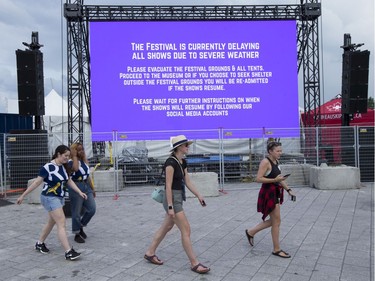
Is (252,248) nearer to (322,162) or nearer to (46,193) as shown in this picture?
(46,193)

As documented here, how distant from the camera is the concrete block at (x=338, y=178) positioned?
11141mm

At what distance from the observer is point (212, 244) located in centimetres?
603

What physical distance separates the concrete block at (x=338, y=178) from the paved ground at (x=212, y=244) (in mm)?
1442

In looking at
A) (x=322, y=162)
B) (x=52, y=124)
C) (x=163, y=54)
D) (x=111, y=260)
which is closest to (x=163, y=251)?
(x=111, y=260)

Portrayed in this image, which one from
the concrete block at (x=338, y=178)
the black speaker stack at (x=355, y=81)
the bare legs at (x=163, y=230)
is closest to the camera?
the bare legs at (x=163, y=230)

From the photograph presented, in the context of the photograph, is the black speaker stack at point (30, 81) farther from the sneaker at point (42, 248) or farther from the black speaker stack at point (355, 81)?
the black speaker stack at point (355, 81)

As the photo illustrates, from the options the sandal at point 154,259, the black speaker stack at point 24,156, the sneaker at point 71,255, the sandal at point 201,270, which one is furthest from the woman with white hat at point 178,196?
the black speaker stack at point 24,156

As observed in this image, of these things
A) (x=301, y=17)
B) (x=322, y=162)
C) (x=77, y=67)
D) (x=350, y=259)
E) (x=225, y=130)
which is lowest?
(x=350, y=259)

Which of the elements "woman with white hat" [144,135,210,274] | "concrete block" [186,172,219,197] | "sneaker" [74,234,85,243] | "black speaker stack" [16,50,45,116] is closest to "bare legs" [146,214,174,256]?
"woman with white hat" [144,135,210,274]

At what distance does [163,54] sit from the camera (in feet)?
45.9

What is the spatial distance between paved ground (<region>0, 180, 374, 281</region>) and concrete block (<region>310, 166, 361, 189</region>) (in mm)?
1442

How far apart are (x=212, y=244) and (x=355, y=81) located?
9.12 meters

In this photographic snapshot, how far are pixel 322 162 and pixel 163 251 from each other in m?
7.82

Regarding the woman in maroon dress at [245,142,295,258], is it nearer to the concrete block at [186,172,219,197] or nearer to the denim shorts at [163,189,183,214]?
the denim shorts at [163,189,183,214]
